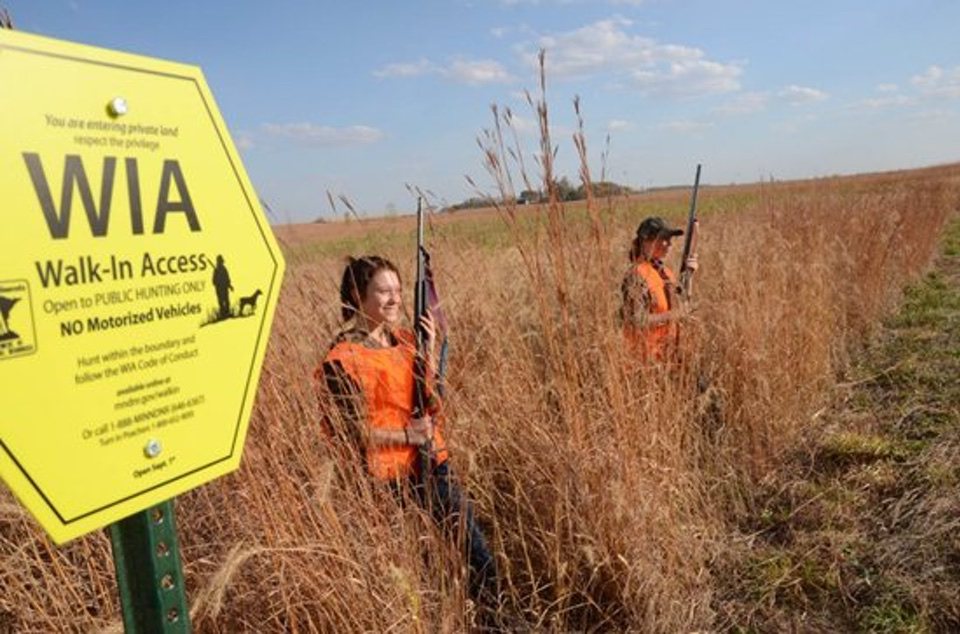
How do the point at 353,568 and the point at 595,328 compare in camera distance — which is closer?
the point at 353,568

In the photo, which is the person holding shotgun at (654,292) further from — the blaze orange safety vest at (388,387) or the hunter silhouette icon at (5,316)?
the hunter silhouette icon at (5,316)

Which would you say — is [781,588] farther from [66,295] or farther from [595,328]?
[66,295]

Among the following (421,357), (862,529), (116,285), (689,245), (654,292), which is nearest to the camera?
(116,285)

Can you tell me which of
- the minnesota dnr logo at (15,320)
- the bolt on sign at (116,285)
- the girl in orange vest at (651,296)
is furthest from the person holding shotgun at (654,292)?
the minnesota dnr logo at (15,320)

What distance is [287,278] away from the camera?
3.10 meters

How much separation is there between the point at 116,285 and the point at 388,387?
1425 millimetres

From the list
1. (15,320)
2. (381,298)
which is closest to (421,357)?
(381,298)

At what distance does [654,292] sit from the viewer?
3.59 m

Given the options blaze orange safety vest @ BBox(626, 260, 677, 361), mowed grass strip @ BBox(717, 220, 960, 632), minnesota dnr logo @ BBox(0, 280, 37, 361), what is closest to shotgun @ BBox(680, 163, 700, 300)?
blaze orange safety vest @ BBox(626, 260, 677, 361)

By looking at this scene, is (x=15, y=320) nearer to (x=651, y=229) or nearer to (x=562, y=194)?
(x=562, y=194)

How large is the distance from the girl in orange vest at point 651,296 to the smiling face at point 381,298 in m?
1.00

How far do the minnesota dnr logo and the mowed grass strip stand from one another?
226cm

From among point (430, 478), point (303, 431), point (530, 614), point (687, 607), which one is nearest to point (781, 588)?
point (687, 607)

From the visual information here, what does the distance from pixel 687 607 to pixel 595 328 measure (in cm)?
101
